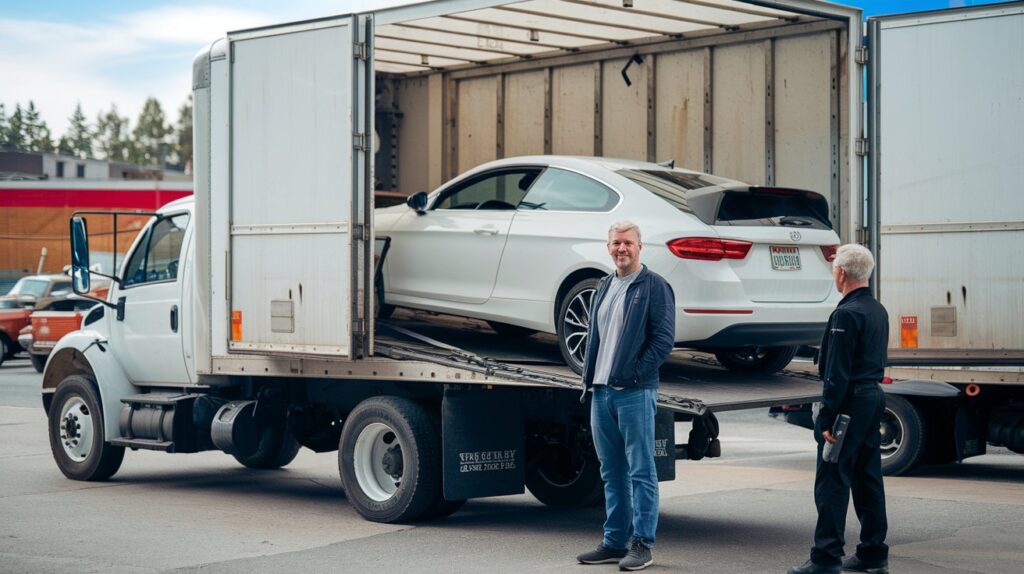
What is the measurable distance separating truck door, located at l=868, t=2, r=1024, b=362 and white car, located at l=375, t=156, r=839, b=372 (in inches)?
22.1

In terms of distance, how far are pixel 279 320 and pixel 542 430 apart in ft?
6.66

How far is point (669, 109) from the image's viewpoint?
1134 cm

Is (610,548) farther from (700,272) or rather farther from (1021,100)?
(1021,100)

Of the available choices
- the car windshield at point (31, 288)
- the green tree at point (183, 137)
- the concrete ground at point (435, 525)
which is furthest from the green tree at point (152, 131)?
the concrete ground at point (435, 525)

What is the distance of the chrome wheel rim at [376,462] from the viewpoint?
364 inches

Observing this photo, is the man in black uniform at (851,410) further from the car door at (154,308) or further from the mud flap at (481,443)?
the car door at (154,308)

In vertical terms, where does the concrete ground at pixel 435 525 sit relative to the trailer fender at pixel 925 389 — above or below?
below

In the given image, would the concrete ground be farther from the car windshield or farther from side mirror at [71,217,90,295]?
the car windshield

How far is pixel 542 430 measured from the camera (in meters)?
9.37

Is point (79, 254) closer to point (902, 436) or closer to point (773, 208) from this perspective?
point (773, 208)

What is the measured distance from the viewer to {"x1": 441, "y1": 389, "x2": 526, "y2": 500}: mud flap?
28.5 feet

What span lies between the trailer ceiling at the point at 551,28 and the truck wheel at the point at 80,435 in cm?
400

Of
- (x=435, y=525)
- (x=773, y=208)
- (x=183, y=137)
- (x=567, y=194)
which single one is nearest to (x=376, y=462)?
(x=435, y=525)

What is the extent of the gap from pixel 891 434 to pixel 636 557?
16.9 ft
